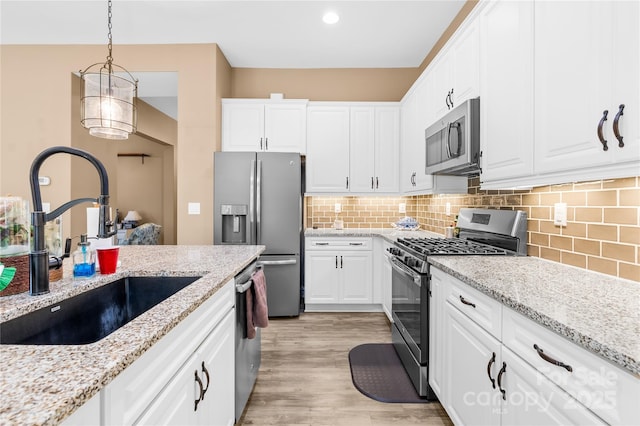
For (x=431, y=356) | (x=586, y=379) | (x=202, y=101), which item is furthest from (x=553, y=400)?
(x=202, y=101)

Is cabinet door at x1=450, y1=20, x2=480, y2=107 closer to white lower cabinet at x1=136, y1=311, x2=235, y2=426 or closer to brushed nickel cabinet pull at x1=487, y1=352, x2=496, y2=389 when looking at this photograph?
brushed nickel cabinet pull at x1=487, y1=352, x2=496, y2=389

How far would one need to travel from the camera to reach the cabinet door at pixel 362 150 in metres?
3.81

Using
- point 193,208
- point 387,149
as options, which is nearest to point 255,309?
point 193,208

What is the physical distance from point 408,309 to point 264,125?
2652 millimetres

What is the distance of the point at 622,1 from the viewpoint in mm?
1049

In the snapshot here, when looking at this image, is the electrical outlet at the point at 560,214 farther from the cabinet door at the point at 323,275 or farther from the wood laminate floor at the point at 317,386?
the cabinet door at the point at 323,275

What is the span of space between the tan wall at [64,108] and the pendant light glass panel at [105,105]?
1.42 meters

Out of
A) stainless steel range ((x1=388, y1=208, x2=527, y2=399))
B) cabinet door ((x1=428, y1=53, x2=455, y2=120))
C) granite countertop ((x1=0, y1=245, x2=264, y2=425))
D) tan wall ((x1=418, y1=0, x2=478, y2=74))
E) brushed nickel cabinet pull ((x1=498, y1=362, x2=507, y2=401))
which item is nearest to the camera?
granite countertop ((x1=0, y1=245, x2=264, y2=425))

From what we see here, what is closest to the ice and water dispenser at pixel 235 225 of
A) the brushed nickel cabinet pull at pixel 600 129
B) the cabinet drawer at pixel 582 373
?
the cabinet drawer at pixel 582 373

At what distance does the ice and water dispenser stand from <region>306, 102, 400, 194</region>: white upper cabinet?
2.93 ft

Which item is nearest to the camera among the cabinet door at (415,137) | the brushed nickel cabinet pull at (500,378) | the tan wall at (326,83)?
the brushed nickel cabinet pull at (500,378)

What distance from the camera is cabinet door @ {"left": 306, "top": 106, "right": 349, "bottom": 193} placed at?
150 inches

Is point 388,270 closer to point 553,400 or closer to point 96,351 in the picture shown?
point 553,400

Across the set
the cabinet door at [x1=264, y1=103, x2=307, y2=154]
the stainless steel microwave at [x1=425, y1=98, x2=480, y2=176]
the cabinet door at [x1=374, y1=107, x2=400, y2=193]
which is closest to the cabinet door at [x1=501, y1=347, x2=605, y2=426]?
the stainless steel microwave at [x1=425, y1=98, x2=480, y2=176]
